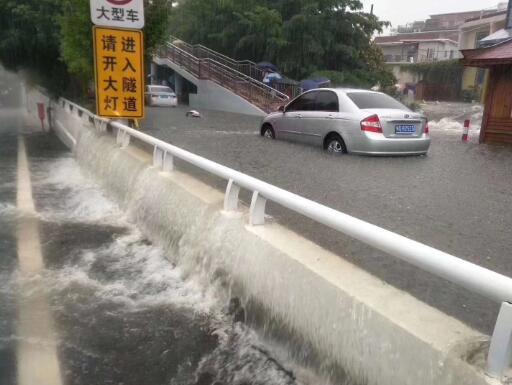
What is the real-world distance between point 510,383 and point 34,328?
3152mm

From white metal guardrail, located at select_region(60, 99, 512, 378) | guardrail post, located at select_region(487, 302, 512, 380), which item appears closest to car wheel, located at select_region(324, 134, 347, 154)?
white metal guardrail, located at select_region(60, 99, 512, 378)

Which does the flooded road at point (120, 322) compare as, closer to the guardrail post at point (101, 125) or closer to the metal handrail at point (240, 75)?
the guardrail post at point (101, 125)

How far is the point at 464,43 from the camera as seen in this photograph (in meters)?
40.5

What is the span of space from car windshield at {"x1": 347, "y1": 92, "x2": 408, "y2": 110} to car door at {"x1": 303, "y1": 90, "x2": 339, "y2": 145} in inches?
16.4

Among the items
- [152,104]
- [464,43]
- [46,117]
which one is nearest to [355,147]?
[46,117]

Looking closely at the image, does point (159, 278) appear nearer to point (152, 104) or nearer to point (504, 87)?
point (504, 87)

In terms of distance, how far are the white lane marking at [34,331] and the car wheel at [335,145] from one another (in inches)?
250

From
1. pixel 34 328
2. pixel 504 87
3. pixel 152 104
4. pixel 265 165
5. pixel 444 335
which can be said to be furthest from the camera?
pixel 152 104

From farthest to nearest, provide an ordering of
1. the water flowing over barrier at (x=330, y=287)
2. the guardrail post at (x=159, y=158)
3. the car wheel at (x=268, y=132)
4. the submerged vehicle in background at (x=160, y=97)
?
1. the submerged vehicle in background at (x=160, y=97)
2. the car wheel at (x=268, y=132)
3. the guardrail post at (x=159, y=158)
4. the water flowing over barrier at (x=330, y=287)

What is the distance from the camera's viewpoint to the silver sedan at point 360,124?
9422 mm

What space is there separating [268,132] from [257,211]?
A: 9.52 metres

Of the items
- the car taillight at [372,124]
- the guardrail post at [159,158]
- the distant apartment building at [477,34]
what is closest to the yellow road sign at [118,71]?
the guardrail post at [159,158]

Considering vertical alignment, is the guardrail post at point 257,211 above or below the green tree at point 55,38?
below

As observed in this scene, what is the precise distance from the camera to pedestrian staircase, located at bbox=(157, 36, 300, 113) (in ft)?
85.0
